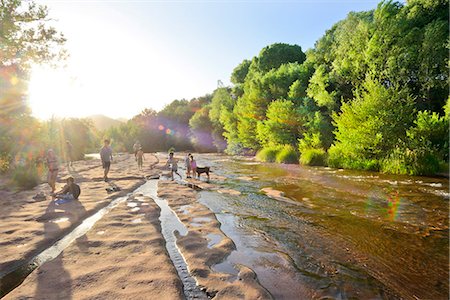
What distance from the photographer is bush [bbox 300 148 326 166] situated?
26469 mm

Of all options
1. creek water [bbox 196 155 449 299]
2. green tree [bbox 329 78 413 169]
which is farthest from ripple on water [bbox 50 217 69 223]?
green tree [bbox 329 78 413 169]

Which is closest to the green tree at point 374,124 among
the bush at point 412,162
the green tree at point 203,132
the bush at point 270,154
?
the bush at point 412,162

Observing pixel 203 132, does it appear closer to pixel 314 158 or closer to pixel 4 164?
pixel 314 158

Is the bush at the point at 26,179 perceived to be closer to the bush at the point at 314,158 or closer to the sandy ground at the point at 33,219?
the sandy ground at the point at 33,219

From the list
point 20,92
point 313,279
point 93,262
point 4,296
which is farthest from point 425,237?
point 20,92

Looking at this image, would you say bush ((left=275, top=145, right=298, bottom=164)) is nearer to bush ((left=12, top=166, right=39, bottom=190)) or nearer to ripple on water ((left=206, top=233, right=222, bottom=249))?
bush ((left=12, top=166, right=39, bottom=190))

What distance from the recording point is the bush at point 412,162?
17391 millimetres

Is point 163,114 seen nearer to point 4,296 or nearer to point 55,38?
point 55,38

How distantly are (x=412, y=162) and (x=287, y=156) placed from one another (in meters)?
13.4

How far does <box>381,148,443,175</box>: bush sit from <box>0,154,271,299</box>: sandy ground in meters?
15.9

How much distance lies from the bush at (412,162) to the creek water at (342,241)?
593 cm

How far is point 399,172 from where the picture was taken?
739 inches

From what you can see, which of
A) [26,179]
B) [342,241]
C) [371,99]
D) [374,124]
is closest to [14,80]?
[26,179]

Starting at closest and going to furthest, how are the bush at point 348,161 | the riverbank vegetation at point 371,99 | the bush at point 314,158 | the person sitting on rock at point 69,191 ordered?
the person sitting on rock at point 69,191 < the riverbank vegetation at point 371,99 < the bush at point 348,161 < the bush at point 314,158
